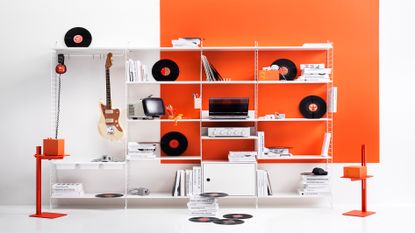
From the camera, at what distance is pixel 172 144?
6.32m

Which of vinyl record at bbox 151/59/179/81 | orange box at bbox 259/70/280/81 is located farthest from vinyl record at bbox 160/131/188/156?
orange box at bbox 259/70/280/81

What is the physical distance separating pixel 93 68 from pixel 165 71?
869 millimetres

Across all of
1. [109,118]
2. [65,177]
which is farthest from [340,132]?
[65,177]

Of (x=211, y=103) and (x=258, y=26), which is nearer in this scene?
(x=211, y=103)

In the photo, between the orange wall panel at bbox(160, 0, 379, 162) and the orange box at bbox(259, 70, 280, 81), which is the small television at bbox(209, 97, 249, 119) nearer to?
the orange box at bbox(259, 70, 280, 81)

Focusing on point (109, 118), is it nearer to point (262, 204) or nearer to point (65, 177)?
point (65, 177)

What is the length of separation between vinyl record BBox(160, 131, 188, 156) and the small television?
1.80 feet

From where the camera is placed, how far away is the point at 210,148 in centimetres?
638

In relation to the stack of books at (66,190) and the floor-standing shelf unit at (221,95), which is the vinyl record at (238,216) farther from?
the stack of books at (66,190)

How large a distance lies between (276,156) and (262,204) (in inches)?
24.2

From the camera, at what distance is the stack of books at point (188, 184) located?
6.05 metres

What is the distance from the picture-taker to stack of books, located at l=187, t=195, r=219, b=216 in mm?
5578

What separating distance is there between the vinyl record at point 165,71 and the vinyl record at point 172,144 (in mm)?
652

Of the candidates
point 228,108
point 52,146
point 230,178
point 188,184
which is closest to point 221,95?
point 228,108
